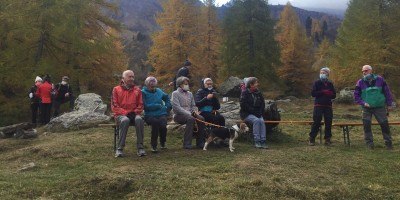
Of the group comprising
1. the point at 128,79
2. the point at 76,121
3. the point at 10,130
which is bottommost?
the point at 10,130

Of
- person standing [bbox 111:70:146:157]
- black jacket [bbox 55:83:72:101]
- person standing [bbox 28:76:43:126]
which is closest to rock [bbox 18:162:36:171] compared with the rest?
person standing [bbox 111:70:146:157]

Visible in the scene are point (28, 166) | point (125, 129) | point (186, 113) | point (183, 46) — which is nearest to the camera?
point (28, 166)

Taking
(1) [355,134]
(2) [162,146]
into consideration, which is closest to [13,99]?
(2) [162,146]

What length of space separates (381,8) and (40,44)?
2190cm

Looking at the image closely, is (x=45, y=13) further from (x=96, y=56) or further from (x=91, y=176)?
(x=91, y=176)

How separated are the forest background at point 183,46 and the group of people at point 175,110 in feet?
33.1

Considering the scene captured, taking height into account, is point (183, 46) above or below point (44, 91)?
above

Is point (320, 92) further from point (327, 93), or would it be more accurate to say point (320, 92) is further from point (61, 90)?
point (61, 90)

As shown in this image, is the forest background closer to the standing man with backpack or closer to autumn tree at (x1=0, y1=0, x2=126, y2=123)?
autumn tree at (x1=0, y1=0, x2=126, y2=123)

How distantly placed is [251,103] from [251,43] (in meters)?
22.3

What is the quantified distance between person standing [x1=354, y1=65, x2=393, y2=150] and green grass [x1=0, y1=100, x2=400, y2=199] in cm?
46

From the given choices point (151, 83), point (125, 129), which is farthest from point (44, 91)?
point (125, 129)

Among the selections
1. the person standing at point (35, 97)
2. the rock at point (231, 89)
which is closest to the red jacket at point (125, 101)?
the person standing at point (35, 97)

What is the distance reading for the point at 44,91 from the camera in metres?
14.4
